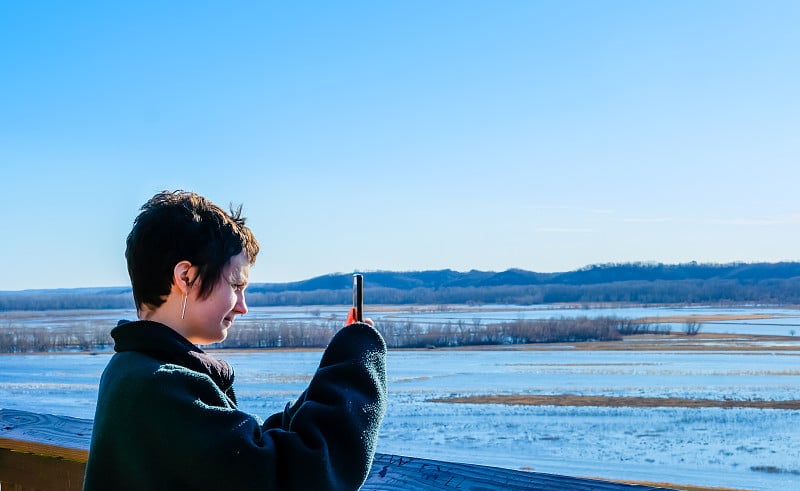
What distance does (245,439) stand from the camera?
1.08 meters

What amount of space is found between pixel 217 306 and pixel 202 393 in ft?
0.55

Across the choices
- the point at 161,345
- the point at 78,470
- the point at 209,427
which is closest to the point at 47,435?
the point at 78,470

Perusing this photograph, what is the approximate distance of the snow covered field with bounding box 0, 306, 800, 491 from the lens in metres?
15.0

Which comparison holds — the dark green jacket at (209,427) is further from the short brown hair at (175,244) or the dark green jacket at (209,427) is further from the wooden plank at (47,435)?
the wooden plank at (47,435)

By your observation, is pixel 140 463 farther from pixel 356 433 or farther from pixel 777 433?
pixel 777 433

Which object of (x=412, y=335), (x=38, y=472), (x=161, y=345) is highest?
(x=161, y=345)

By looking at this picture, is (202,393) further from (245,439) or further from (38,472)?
(38,472)

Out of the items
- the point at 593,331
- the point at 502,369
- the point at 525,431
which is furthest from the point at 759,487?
the point at 593,331

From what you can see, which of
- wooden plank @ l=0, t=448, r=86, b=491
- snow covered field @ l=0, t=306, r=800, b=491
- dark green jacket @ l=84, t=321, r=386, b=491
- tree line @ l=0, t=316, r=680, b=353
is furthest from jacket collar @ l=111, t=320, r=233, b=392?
tree line @ l=0, t=316, r=680, b=353

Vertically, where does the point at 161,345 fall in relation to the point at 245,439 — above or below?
above

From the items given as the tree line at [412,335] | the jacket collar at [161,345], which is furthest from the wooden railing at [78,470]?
the tree line at [412,335]

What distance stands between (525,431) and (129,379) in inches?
720

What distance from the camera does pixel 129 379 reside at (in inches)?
44.1

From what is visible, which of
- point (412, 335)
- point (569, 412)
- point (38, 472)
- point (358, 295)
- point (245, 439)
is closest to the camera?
point (245, 439)
